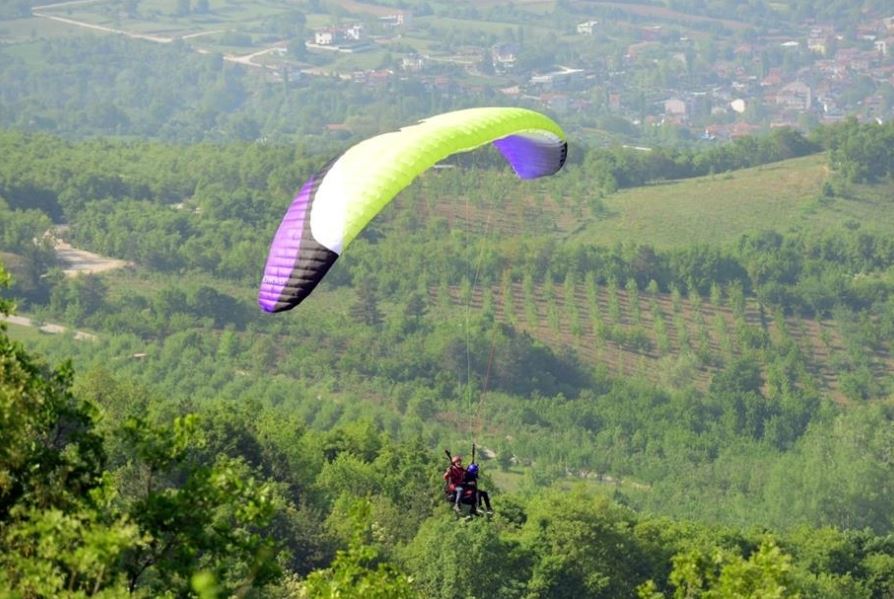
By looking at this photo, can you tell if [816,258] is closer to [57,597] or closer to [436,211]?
[436,211]

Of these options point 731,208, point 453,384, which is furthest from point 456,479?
point 731,208

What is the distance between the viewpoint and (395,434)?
7325 cm

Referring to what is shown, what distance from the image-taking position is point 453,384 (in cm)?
8600

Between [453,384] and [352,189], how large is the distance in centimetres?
6062

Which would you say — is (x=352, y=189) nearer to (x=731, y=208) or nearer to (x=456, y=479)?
(x=456, y=479)

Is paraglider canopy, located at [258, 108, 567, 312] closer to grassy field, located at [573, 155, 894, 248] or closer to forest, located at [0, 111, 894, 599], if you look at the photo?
forest, located at [0, 111, 894, 599]

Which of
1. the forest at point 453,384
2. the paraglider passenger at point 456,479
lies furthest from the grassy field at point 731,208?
the paraglider passenger at point 456,479

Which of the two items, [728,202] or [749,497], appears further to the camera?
[728,202]

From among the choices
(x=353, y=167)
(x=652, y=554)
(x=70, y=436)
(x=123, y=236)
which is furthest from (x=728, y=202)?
(x=70, y=436)

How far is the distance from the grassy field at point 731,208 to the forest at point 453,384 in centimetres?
103

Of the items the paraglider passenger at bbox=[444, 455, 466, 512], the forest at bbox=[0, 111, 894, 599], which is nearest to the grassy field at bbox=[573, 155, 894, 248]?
the forest at bbox=[0, 111, 894, 599]

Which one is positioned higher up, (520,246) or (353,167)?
Answer: (353,167)

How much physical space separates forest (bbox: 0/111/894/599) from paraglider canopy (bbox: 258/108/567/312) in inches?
148

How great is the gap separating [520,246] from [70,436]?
84.8 metres
